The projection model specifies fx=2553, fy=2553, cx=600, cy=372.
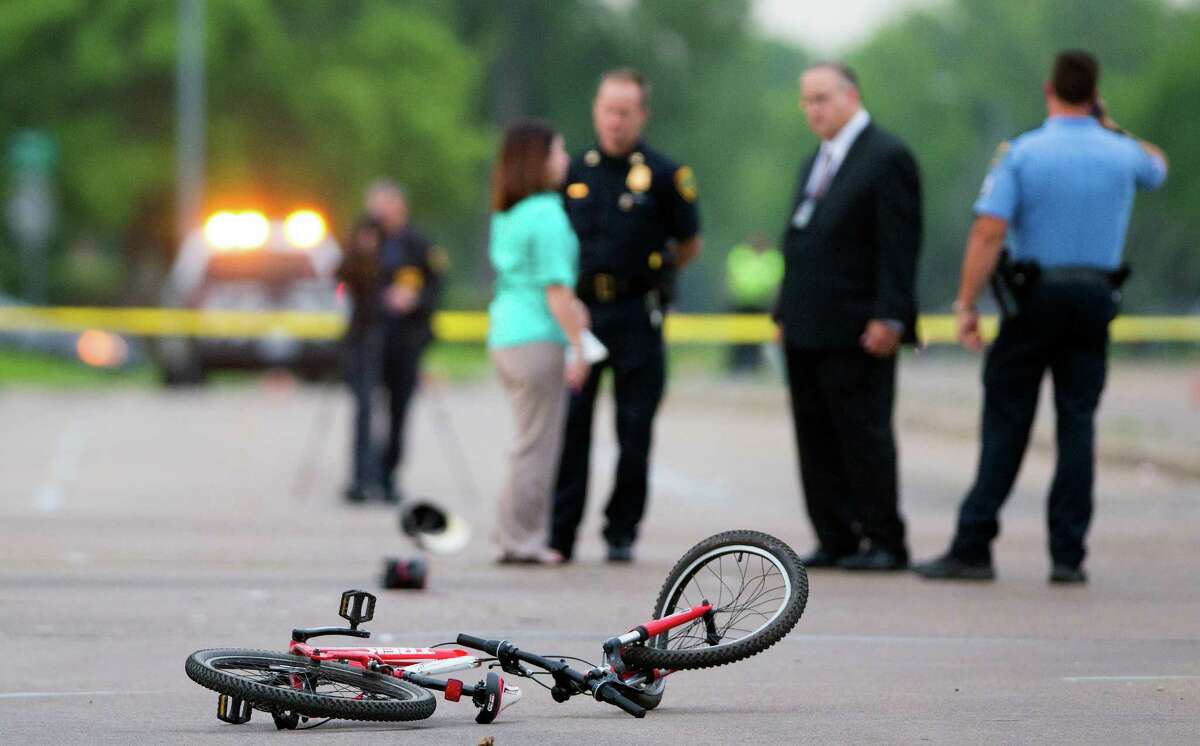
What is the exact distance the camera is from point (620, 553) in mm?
10742

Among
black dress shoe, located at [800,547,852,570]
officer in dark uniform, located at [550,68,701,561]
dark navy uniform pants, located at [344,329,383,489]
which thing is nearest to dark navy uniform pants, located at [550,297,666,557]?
officer in dark uniform, located at [550,68,701,561]

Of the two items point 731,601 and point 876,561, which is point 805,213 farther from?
point 731,601

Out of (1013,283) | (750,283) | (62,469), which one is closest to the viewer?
(1013,283)

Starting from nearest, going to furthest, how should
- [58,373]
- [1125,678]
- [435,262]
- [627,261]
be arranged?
[1125,678] → [627,261] → [435,262] → [58,373]

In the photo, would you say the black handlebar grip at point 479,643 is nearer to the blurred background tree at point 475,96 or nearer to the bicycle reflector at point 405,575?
the bicycle reflector at point 405,575

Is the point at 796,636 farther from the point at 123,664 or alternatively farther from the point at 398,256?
the point at 398,256

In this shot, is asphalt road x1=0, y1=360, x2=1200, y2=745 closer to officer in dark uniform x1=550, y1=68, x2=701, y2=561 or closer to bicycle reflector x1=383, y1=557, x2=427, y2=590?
bicycle reflector x1=383, y1=557, x2=427, y2=590

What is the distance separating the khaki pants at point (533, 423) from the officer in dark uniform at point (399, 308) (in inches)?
200

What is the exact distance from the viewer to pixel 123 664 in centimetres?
770

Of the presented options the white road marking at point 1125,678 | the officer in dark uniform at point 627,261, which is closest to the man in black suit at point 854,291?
the officer in dark uniform at point 627,261

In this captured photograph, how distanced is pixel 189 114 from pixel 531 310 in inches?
1615

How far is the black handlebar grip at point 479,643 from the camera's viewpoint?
254 inches

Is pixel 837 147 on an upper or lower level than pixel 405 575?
upper

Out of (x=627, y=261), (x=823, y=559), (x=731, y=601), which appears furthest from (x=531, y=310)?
(x=731, y=601)
